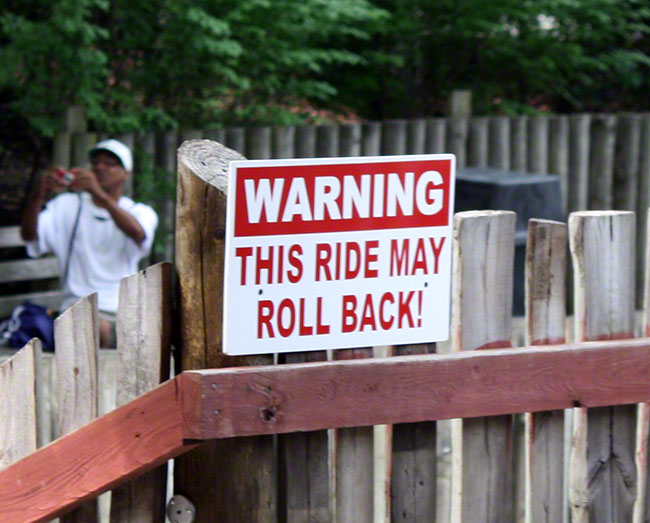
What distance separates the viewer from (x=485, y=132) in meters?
7.43

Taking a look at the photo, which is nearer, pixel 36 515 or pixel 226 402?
pixel 226 402

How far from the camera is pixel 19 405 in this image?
255 cm

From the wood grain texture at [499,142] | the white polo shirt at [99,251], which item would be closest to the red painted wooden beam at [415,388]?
the white polo shirt at [99,251]

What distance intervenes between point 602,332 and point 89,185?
3.23m

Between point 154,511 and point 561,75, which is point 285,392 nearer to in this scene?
point 154,511

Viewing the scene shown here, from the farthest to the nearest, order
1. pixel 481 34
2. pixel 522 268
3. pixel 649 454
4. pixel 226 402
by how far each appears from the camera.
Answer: pixel 481 34 → pixel 522 268 → pixel 649 454 → pixel 226 402

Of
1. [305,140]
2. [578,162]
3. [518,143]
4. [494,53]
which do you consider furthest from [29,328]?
[494,53]

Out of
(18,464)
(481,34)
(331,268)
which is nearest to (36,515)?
(18,464)

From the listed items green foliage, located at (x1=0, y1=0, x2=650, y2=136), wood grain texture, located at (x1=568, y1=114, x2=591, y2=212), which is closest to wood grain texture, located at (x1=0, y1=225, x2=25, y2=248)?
green foliage, located at (x1=0, y1=0, x2=650, y2=136)

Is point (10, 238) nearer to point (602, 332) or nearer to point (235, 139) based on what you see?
point (235, 139)

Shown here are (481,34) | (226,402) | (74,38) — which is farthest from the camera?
(481,34)

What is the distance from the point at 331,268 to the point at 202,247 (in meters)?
0.27

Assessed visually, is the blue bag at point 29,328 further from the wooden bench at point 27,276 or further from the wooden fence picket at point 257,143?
the wooden fence picket at point 257,143

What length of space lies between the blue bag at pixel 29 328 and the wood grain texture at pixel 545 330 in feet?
10.1
